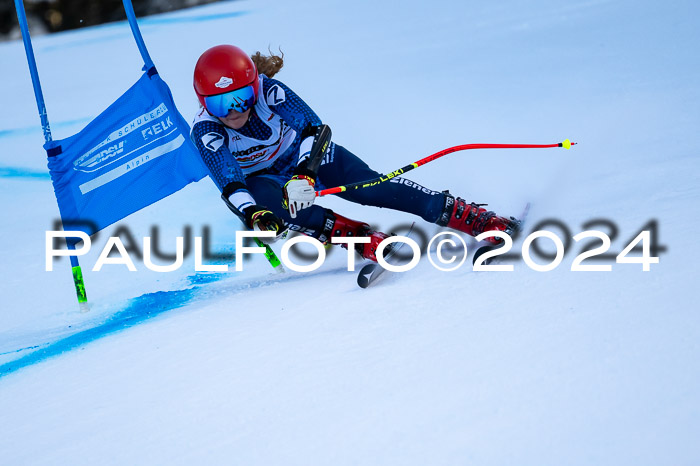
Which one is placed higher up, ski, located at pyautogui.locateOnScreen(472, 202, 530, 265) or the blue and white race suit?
the blue and white race suit

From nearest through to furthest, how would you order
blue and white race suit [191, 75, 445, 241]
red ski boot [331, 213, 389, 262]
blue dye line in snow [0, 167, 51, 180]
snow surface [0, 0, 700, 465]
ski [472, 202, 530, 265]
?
snow surface [0, 0, 700, 465]
ski [472, 202, 530, 265]
blue and white race suit [191, 75, 445, 241]
red ski boot [331, 213, 389, 262]
blue dye line in snow [0, 167, 51, 180]

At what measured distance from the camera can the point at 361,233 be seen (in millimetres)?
2922

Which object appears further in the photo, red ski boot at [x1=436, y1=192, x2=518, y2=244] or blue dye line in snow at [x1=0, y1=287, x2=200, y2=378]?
red ski boot at [x1=436, y1=192, x2=518, y2=244]

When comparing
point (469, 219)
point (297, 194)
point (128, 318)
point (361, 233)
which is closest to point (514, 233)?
point (469, 219)

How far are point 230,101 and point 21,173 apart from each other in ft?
10.3

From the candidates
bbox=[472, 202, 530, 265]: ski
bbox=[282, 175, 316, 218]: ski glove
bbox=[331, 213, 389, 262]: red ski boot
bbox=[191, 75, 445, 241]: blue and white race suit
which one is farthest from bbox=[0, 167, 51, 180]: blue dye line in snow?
bbox=[472, 202, 530, 265]: ski

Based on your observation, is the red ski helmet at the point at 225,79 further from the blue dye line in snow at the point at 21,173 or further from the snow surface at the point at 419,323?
the blue dye line in snow at the point at 21,173

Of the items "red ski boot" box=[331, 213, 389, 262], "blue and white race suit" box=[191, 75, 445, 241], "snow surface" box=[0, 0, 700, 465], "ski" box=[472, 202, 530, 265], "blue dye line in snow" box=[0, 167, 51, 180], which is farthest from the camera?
"blue dye line in snow" box=[0, 167, 51, 180]

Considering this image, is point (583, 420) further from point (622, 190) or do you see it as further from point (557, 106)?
point (557, 106)

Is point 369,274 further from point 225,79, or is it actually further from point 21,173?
point 21,173

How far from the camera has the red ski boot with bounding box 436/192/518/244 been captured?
287cm

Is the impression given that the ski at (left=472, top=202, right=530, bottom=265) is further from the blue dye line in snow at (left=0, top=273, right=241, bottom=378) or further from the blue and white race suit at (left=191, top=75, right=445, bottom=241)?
the blue dye line in snow at (left=0, top=273, right=241, bottom=378)

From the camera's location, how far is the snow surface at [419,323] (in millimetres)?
1473

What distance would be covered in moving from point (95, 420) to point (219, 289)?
4.16 ft
